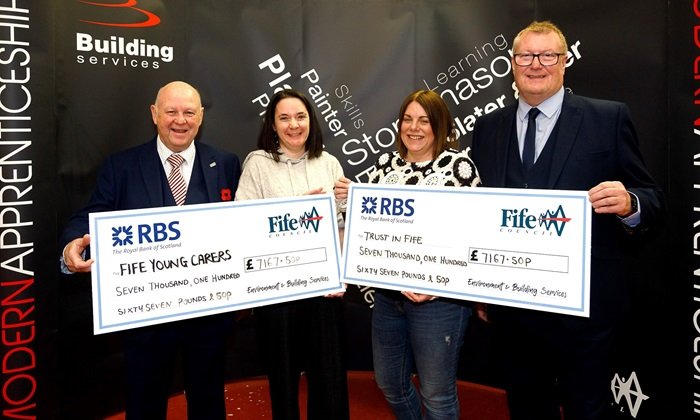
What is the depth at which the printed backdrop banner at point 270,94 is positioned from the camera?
9.38ft

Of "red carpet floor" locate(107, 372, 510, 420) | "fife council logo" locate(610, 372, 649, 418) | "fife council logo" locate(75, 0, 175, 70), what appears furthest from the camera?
"red carpet floor" locate(107, 372, 510, 420)

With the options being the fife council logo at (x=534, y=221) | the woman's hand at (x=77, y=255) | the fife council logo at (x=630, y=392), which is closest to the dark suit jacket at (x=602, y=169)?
the fife council logo at (x=534, y=221)

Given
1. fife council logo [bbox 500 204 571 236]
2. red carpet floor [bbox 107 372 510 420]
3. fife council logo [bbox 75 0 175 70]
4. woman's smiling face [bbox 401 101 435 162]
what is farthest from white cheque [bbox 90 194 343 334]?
fife council logo [bbox 75 0 175 70]

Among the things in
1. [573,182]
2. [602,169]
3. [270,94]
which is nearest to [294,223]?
[573,182]

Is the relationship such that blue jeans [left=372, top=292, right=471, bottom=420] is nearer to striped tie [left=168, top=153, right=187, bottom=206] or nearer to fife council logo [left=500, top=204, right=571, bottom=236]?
fife council logo [left=500, top=204, right=571, bottom=236]

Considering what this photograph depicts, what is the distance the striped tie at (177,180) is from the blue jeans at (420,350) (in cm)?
109

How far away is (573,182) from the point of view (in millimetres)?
2178

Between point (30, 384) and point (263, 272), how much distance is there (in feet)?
5.24

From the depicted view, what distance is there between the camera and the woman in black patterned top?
2438 mm

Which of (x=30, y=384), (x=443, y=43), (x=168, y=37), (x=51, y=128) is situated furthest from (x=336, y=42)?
(x=30, y=384)

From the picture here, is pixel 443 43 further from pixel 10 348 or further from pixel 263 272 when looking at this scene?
pixel 10 348

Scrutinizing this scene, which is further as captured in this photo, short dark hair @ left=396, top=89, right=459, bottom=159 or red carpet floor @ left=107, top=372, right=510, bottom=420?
red carpet floor @ left=107, top=372, right=510, bottom=420

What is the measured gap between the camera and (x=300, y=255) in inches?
101

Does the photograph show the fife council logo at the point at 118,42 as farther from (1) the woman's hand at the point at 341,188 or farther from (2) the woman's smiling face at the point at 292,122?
(1) the woman's hand at the point at 341,188
